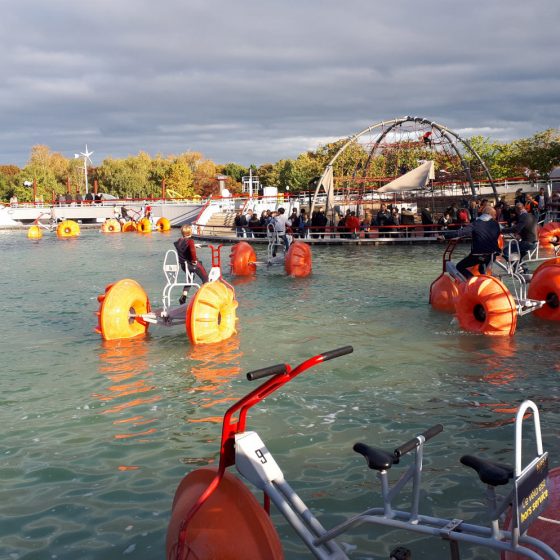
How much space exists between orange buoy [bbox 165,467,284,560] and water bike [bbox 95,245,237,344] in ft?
23.2

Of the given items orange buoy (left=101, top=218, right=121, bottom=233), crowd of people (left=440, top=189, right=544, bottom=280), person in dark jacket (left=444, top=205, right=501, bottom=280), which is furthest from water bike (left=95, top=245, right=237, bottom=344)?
orange buoy (left=101, top=218, right=121, bottom=233)

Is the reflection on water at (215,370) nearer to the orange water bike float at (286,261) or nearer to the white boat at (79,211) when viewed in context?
the orange water bike float at (286,261)

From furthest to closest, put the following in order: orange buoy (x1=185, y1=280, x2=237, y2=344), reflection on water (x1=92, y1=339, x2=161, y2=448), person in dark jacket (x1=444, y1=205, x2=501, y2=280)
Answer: person in dark jacket (x1=444, y1=205, x2=501, y2=280) → orange buoy (x1=185, y1=280, x2=237, y2=344) → reflection on water (x1=92, y1=339, x2=161, y2=448)

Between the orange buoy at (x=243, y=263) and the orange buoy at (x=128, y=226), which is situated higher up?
the orange buoy at (x=128, y=226)

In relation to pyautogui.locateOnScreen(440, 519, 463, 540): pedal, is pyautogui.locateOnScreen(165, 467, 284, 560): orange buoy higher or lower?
lower

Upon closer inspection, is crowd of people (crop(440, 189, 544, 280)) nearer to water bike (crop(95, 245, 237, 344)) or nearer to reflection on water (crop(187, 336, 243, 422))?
water bike (crop(95, 245, 237, 344))

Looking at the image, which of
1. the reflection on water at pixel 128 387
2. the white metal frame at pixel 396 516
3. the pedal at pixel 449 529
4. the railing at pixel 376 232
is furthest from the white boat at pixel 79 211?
the pedal at pixel 449 529

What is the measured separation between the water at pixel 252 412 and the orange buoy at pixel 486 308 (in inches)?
12.9

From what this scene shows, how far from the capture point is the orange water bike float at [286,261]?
19859mm

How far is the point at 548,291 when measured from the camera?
40.2ft

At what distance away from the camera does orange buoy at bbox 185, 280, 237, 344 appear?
10617 millimetres

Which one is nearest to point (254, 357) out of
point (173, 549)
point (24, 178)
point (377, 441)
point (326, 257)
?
point (377, 441)

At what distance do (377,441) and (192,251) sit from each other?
7212 mm

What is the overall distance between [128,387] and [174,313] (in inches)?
118
